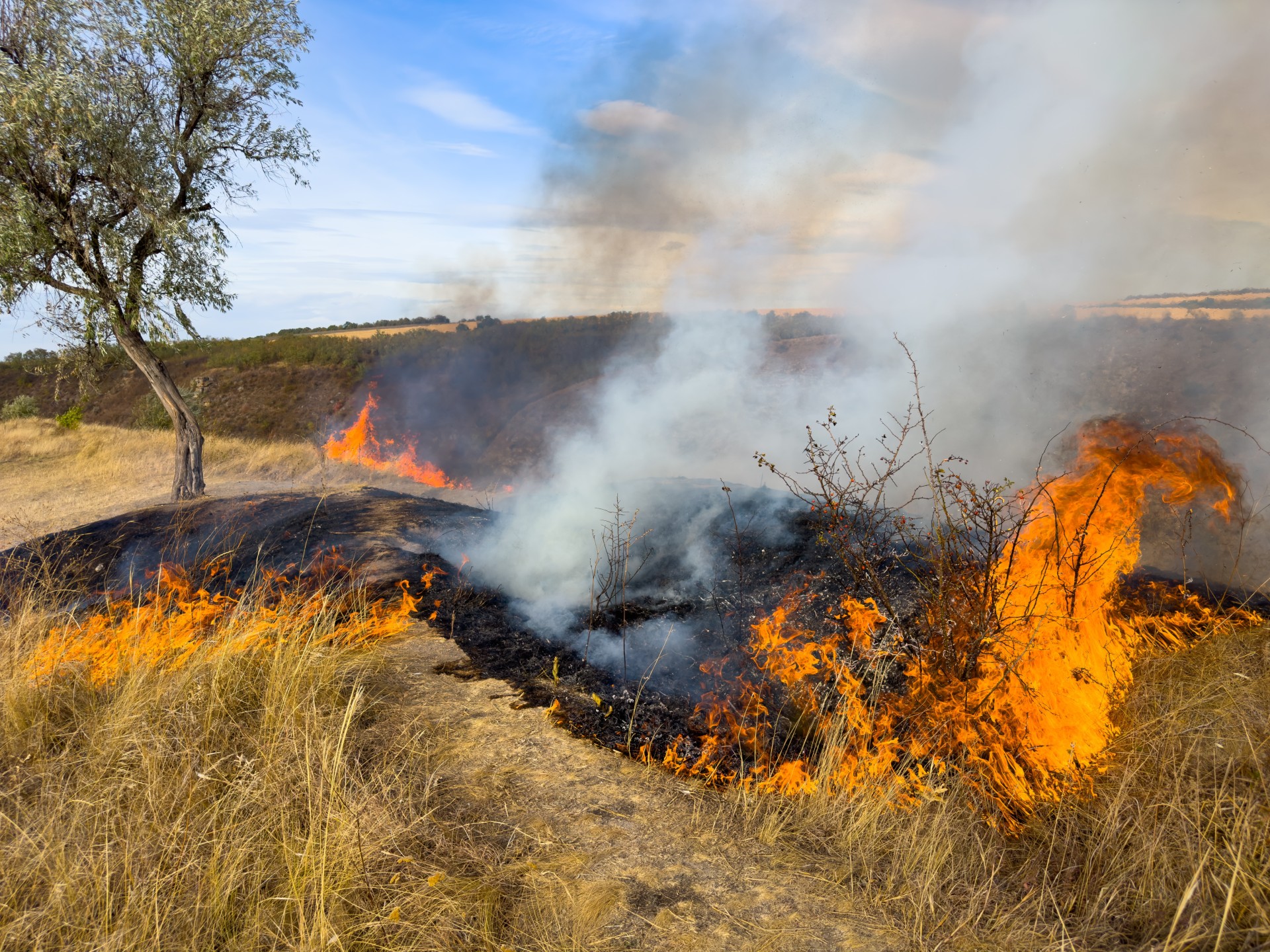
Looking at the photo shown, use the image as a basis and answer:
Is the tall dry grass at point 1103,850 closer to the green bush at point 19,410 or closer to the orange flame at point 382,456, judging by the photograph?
the orange flame at point 382,456

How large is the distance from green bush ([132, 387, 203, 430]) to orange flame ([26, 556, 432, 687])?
1827cm

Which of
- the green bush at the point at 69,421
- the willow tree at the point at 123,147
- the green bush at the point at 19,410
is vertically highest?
the willow tree at the point at 123,147

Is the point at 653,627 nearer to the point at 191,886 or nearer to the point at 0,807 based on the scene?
the point at 191,886

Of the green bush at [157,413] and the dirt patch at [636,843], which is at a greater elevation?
the green bush at [157,413]

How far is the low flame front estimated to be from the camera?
154 inches

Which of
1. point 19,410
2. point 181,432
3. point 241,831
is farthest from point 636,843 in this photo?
point 19,410

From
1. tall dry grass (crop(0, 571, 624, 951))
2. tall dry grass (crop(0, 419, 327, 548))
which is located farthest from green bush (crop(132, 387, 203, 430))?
tall dry grass (crop(0, 571, 624, 951))

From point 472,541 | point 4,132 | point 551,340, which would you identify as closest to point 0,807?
point 472,541

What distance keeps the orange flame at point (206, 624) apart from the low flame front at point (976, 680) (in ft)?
9.50

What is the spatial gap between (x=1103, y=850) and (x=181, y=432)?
44.9 ft

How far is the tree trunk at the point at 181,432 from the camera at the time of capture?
36.9 ft

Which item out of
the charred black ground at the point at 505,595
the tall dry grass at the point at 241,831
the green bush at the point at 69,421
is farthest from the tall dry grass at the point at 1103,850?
the green bush at the point at 69,421

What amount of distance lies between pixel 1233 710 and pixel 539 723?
4.09m

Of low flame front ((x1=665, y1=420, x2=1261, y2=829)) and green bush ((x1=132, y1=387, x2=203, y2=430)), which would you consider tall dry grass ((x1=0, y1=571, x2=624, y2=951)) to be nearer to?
low flame front ((x1=665, y1=420, x2=1261, y2=829))
